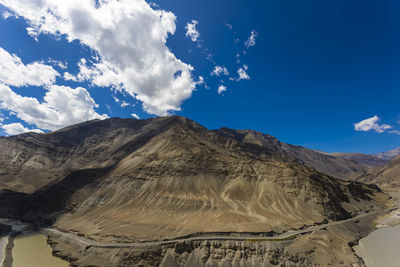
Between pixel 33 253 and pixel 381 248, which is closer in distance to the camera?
pixel 33 253

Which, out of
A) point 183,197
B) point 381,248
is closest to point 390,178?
point 381,248

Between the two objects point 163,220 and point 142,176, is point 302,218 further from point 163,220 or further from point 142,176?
point 142,176

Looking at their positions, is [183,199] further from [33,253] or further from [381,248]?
[381,248]

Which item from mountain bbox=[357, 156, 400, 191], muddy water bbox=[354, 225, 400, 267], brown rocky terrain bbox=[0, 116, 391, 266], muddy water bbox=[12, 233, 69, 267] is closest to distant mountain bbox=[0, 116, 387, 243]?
brown rocky terrain bbox=[0, 116, 391, 266]

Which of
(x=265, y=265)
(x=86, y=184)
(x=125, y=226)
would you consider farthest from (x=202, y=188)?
(x=86, y=184)

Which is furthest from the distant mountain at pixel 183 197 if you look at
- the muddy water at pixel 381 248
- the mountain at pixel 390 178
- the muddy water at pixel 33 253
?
the mountain at pixel 390 178

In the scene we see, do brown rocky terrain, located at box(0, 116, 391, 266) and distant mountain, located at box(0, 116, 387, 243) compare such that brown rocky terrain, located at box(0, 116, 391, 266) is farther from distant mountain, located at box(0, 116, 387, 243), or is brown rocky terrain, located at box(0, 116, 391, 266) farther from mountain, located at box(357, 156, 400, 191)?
mountain, located at box(357, 156, 400, 191)
